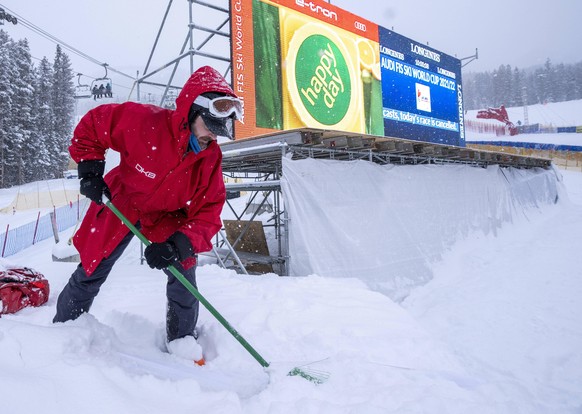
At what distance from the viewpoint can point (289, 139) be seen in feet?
19.0

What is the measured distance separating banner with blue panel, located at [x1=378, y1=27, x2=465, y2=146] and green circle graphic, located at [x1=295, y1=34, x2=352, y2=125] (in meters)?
2.02

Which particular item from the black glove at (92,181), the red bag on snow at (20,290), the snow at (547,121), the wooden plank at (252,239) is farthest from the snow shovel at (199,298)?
the snow at (547,121)

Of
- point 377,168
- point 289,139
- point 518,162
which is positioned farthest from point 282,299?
point 518,162

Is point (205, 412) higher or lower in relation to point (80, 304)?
lower

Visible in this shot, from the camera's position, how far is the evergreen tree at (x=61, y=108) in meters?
39.5

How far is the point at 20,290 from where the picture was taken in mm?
3559

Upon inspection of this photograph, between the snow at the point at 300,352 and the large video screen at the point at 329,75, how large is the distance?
3.61m

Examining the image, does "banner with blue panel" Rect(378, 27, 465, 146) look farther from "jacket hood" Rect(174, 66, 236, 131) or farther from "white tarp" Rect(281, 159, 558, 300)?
Result: "jacket hood" Rect(174, 66, 236, 131)

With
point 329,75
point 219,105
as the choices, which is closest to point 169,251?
point 219,105

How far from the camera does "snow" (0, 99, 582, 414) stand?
5.41ft

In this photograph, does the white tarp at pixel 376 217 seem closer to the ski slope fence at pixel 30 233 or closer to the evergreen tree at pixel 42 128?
the ski slope fence at pixel 30 233

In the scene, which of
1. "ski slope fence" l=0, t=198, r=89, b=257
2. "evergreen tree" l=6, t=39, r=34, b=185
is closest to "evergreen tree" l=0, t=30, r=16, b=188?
"evergreen tree" l=6, t=39, r=34, b=185

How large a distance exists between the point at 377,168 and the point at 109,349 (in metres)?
6.12

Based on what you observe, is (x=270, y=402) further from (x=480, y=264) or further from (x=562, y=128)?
(x=562, y=128)
